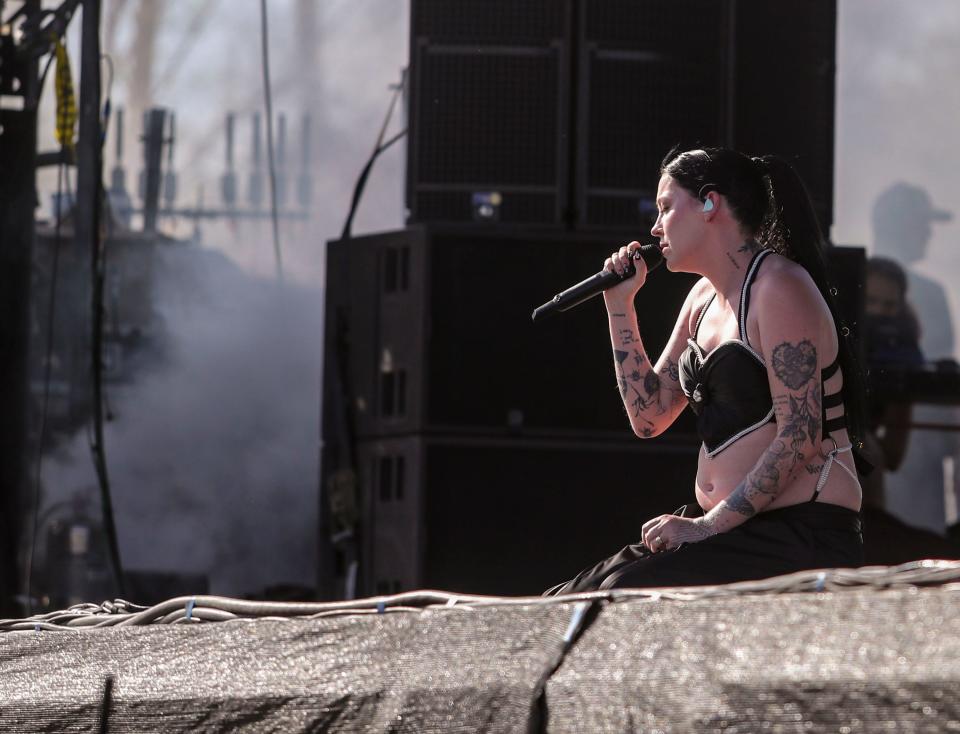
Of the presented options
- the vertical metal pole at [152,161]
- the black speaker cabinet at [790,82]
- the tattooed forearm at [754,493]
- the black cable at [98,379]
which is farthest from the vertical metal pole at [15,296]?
the vertical metal pole at [152,161]

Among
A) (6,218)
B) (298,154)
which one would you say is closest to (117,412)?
(298,154)

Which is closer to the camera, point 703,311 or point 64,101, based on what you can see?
point 703,311

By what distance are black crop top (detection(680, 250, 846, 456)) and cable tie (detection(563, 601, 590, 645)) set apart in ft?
2.92

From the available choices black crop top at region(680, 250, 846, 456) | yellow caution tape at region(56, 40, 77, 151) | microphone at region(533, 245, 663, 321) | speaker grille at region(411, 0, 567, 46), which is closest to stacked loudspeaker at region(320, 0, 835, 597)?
speaker grille at region(411, 0, 567, 46)

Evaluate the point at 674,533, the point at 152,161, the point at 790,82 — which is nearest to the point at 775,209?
the point at 674,533

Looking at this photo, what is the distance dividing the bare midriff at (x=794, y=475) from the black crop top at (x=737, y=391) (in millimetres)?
16

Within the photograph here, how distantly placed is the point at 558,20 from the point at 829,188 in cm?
120

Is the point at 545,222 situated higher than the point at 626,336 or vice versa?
the point at 545,222

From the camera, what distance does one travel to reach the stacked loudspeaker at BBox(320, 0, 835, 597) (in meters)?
5.81

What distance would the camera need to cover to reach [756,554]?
2.45 m

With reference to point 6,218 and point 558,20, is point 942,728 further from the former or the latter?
point 6,218

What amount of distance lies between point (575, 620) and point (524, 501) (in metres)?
4.16

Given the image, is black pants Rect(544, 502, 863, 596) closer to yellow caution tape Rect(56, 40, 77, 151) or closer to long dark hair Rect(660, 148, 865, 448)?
long dark hair Rect(660, 148, 865, 448)

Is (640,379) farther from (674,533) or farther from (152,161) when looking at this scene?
(152,161)
